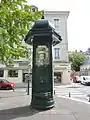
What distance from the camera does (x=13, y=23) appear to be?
1587 cm

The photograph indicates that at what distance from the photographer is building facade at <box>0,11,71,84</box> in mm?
41062

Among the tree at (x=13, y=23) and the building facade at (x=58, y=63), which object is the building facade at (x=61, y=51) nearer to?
the building facade at (x=58, y=63)

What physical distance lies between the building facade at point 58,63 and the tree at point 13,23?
23.6 meters

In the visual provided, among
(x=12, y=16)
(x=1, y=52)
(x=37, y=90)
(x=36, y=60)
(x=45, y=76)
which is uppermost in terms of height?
(x=12, y=16)

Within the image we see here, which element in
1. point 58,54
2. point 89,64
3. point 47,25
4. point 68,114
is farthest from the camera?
point 89,64

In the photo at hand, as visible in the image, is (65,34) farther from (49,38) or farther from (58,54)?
(49,38)

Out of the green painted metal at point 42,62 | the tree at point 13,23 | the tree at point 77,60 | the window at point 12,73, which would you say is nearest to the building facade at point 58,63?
the window at point 12,73

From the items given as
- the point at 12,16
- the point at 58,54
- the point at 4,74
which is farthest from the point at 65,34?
the point at 12,16

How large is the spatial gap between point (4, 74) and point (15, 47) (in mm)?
23921

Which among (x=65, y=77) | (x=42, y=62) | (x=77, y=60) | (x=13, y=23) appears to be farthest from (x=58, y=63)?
(x=77, y=60)

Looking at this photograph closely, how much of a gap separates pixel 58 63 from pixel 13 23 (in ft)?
84.3

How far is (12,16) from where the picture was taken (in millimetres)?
15188

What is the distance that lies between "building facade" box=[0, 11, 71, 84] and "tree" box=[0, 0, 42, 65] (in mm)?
23636

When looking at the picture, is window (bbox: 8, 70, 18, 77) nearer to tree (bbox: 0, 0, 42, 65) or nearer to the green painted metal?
tree (bbox: 0, 0, 42, 65)
